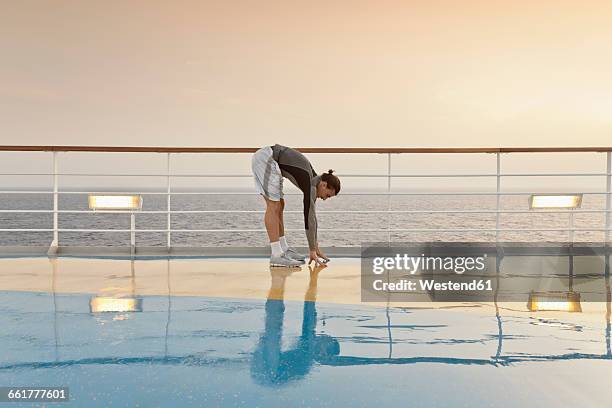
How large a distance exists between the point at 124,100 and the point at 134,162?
24.1ft

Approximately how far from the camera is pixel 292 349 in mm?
1608

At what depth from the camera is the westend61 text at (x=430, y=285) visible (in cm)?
265

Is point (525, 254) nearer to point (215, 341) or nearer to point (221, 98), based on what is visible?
point (215, 341)

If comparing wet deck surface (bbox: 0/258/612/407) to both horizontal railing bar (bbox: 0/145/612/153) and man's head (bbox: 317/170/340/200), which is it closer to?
man's head (bbox: 317/170/340/200)

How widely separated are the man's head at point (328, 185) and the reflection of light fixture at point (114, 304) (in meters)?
1.12

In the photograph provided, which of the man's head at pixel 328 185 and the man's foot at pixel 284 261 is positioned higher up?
the man's head at pixel 328 185

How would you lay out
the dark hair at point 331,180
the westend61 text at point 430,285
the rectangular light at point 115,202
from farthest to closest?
the rectangular light at point 115,202
the dark hair at point 331,180
the westend61 text at point 430,285

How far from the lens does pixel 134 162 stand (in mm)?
21328

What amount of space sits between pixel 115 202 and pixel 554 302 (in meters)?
2.67

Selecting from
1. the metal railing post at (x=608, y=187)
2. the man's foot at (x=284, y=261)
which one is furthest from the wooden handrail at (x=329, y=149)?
the man's foot at (x=284, y=261)

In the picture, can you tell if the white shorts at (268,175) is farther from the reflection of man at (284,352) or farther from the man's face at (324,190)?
the reflection of man at (284,352)

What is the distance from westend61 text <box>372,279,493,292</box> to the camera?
8.68ft

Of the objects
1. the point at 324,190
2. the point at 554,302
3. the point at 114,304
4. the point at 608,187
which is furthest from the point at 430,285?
the point at 608,187

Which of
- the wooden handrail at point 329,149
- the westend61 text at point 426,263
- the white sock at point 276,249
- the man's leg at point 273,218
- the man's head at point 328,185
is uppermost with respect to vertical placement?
the wooden handrail at point 329,149
